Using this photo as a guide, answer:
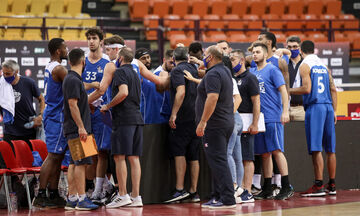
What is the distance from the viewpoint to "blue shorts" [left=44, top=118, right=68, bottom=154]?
275 inches

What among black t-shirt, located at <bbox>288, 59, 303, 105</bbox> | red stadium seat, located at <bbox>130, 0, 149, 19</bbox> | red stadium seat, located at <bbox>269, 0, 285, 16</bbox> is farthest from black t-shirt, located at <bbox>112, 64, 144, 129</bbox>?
red stadium seat, located at <bbox>269, 0, 285, 16</bbox>

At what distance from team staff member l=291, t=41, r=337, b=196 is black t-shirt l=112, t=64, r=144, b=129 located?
236 cm

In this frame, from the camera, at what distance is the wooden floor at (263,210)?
6241 millimetres

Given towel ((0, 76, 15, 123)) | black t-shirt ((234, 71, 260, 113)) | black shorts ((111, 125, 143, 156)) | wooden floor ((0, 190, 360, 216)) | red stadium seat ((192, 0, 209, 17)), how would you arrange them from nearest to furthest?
wooden floor ((0, 190, 360, 216))
black shorts ((111, 125, 143, 156))
black t-shirt ((234, 71, 260, 113))
towel ((0, 76, 15, 123))
red stadium seat ((192, 0, 209, 17))

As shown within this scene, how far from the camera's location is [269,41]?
8297mm

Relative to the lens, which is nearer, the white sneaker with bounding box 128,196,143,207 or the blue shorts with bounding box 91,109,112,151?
the white sneaker with bounding box 128,196,143,207

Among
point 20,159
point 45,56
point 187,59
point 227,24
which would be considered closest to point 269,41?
point 187,59

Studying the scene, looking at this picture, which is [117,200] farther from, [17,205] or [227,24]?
[227,24]

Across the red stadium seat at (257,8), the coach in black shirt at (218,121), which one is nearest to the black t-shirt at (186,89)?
the coach in black shirt at (218,121)

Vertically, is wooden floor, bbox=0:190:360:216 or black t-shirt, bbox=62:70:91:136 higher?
black t-shirt, bbox=62:70:91:136

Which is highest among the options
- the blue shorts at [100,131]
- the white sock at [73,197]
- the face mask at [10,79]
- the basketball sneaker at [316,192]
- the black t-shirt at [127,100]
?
the face mask at [10,79]

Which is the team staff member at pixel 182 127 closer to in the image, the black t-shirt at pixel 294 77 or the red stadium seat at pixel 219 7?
the black t-shirt at pixel 294 77

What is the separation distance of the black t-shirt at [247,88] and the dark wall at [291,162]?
970 mm

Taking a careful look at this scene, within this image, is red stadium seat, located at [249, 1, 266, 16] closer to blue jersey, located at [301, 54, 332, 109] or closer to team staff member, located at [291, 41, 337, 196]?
team staff member, located at [291, 41, 337, 196]
